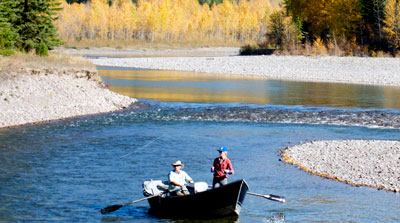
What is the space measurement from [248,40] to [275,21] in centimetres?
9535

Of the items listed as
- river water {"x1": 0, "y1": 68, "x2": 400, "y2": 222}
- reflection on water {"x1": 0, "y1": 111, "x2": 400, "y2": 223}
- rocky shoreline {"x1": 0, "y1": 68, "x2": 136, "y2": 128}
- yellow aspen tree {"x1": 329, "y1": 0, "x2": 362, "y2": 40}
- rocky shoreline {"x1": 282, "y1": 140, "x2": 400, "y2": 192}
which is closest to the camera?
reflection on water {"x1": 0, "y1": 111, "x2": 400, "y2": 223}

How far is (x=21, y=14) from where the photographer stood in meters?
Answer: 44.8

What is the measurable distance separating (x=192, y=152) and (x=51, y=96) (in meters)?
15.2

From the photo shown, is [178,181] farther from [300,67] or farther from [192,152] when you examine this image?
[300,67]

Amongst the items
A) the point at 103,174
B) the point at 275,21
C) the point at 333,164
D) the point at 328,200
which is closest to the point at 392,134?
the point at 333,164

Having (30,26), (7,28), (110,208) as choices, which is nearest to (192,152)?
(110,208)

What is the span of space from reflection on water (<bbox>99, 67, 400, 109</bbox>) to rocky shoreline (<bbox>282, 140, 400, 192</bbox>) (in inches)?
611

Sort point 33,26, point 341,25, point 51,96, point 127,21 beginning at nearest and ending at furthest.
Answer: point 51,96 → point 33,26 → point 341,25 → point 127,21

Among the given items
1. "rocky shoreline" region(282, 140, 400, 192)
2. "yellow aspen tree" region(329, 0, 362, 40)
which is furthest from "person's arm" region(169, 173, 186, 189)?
"yellow aspen tree" region(329, 0, 362, 40)

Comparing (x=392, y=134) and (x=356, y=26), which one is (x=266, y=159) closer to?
(x=392, y=134)

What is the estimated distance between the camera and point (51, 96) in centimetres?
3578

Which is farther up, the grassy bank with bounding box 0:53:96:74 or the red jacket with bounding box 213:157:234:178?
the grassy bank with bounding box 0:53:96:74

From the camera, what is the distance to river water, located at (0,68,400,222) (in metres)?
16.5

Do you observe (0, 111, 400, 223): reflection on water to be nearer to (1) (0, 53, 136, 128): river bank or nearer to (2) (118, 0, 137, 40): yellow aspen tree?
(1) (0, 53, 136, 128): river bank
